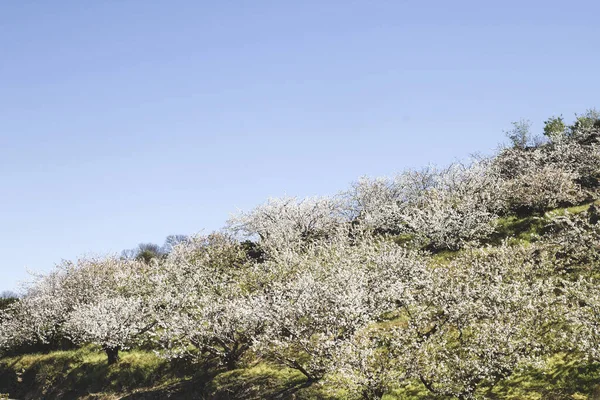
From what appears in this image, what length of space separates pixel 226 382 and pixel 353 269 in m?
8.40

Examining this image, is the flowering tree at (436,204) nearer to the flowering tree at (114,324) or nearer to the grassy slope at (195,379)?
the grassy slope at (195,379)

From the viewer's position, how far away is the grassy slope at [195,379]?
49.9 ft

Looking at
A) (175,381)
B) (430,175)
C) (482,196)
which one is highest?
(430,175)

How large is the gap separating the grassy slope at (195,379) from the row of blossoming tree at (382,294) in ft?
2.22

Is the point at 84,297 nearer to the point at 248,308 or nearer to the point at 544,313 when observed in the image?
the point at 248,308

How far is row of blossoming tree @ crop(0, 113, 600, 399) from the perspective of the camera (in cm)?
1596

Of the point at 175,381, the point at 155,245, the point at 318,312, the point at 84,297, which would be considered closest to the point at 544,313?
the point at 318,312

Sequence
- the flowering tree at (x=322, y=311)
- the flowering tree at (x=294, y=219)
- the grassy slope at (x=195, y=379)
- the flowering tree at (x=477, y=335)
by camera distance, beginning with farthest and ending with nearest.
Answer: the flowering tree at (x=294, y=219)
the flowering tree at (x=322, y=311)
the grassy slope at (x=195, y=379)
the flowering tree at (x=477, y=335)

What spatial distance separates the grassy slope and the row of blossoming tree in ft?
2.22

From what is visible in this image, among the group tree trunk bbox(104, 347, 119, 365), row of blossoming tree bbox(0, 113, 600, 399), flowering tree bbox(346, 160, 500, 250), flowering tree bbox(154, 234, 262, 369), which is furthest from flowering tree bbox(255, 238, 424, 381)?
tree trunk bbox(104, 347, 119, 365)

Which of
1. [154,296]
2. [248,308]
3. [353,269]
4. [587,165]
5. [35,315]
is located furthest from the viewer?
[587,165]

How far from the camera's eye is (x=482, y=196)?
125ft

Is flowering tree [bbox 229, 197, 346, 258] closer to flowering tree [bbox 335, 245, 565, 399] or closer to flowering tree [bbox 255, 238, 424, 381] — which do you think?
flowering tree [bbox 255, 238, 424, 381]

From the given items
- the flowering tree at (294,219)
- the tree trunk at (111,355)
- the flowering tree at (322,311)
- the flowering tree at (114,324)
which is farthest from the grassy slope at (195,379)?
the flowering tree at (294,219)
